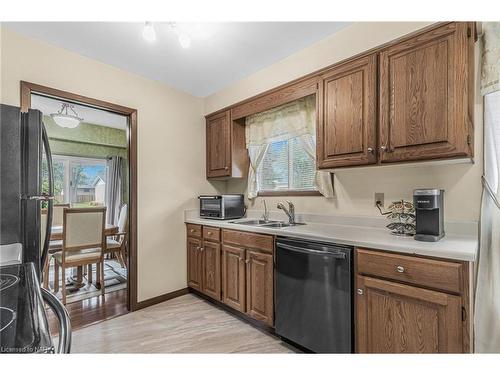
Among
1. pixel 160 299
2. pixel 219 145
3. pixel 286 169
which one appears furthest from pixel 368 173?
pixel 160 299

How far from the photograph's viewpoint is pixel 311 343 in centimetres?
175

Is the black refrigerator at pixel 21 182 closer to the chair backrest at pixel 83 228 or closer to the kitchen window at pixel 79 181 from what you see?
the chair backrest at pixel 83 228

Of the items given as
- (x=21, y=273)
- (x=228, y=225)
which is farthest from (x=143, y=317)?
(x=21, y=273)

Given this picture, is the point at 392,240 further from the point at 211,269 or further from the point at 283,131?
the point at 211,269

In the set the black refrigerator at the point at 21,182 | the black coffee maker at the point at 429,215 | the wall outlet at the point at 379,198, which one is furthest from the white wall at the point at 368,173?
the black refrigerator at the point at 21,182

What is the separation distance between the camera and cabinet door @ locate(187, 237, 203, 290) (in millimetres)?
2883

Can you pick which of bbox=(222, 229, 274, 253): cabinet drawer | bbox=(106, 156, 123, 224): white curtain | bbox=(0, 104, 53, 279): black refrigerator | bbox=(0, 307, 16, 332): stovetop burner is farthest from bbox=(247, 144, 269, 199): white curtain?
bbox=(106, 156, 123, 224): white curtain

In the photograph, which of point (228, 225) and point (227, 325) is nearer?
point (227, 325)

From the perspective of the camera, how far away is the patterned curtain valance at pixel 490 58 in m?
1.44

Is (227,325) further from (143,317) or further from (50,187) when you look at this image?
(50,187)

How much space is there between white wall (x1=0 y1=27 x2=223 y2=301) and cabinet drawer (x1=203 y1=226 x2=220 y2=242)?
438mm

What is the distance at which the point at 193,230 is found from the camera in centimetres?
299

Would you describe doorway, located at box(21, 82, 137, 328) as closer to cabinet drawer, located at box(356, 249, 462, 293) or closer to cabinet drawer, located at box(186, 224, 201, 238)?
cabinet drawer, located at box(186, 224, 201, 238)

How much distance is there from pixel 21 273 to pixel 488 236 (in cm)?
239
